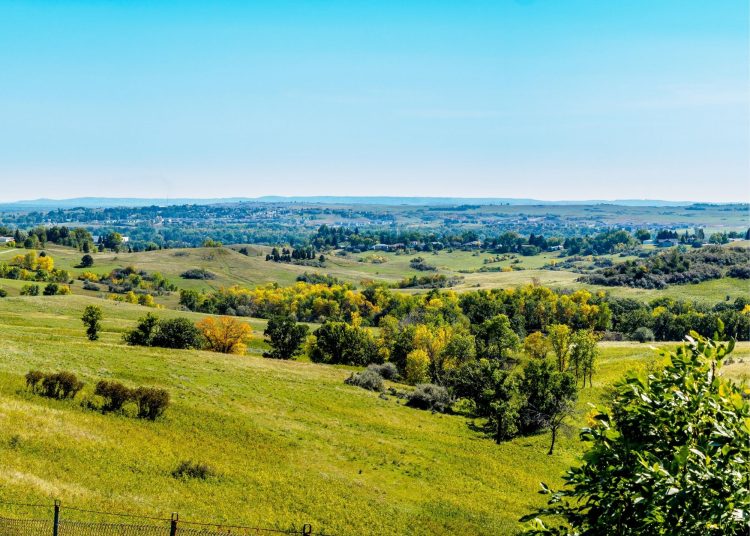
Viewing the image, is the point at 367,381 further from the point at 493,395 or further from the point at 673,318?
the point at 673,318

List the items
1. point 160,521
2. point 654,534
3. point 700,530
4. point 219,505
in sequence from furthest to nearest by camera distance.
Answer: point 219,505 < point 160,521 < point 654,534 < point 700,530

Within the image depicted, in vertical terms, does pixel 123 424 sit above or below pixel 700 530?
below

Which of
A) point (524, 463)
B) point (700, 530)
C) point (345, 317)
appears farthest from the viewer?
point (345, 317)

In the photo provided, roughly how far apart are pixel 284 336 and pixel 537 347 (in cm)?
4676

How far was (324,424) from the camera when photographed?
54.8 metres

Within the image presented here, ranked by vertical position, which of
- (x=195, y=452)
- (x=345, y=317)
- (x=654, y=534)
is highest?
(x=654, y=534)

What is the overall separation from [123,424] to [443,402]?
41.0 meters

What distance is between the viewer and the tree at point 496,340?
10212 cm

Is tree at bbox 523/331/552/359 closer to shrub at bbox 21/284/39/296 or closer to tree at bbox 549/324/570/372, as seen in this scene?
tree at bbox 549/324/570/372

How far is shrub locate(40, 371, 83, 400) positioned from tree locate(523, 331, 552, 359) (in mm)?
79593

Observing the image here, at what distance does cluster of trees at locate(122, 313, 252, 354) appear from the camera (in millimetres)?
81562

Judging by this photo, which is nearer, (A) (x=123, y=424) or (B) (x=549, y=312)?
(A) (x=123, y=424)

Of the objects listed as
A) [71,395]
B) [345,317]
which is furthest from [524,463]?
[345,317]

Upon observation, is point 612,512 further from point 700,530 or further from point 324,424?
point 324,424
